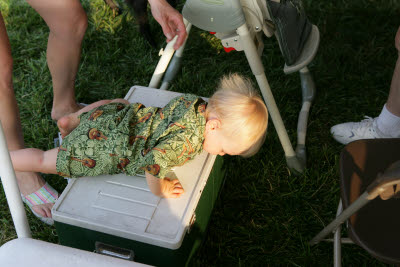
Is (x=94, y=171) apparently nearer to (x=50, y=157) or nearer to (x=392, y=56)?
(x=50, y=157)

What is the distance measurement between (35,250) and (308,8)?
3.11 metres

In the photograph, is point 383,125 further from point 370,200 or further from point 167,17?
point 167,17

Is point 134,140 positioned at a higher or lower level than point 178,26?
lower

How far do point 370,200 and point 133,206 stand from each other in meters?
0.89

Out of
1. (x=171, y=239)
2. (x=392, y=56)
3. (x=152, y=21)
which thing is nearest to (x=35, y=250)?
(x=171, y=239)

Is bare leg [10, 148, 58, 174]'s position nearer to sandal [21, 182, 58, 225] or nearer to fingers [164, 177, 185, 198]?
sandal [21, 182, 58, 225]

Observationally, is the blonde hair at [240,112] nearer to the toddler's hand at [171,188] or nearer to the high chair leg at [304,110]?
the toddler's hand at [171,188]

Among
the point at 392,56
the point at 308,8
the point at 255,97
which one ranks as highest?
the point at 255,97

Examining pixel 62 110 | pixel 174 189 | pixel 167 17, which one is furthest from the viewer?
pixel 62 110

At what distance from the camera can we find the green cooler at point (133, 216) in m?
1.68

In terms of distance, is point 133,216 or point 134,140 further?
point 134,140

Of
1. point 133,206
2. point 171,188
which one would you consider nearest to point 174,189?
point 171,188

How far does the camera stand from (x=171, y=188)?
5.81ft

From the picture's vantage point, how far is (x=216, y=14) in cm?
190
